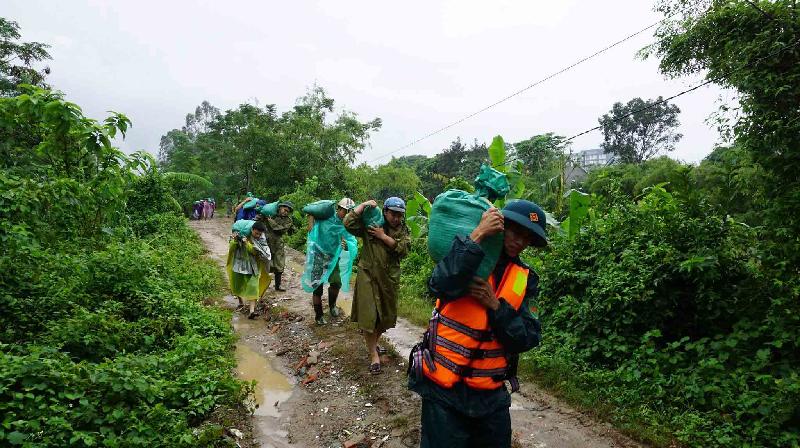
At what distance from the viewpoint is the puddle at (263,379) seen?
438 centimetres

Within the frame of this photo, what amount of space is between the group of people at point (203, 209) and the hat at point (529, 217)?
95.8 ft

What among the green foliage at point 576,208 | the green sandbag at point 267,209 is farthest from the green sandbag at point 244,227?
the green foliage at point 576,208

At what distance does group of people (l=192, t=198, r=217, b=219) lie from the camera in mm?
28609

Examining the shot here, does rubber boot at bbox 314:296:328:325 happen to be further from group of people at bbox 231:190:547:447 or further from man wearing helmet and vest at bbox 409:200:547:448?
man wearing helmet and vest at bbox 409:200:547:448

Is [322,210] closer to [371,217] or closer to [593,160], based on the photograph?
[371,217]

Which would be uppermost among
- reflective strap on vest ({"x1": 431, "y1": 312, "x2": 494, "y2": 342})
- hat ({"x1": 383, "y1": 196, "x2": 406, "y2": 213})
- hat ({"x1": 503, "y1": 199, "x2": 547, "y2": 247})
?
hat ({"x1": 383, "y1": 196, "x2": 406, "y2": 213})

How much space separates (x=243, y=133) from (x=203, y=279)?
15015mm

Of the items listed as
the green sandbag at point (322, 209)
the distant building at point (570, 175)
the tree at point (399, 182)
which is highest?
the tree at point (399, 182)

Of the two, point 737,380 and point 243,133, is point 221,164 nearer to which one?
point 243,133

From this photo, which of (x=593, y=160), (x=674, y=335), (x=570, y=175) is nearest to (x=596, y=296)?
(x=674, y=335)

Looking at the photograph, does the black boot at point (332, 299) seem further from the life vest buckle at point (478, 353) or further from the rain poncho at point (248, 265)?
the life vest buckle at point (478, 353)

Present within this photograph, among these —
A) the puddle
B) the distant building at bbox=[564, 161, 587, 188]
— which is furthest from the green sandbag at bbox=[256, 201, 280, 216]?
the distant building at bbox=[564, 161, 587, 188]

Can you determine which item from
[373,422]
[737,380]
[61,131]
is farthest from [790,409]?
[61,131]

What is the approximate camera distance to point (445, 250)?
2137 mm
